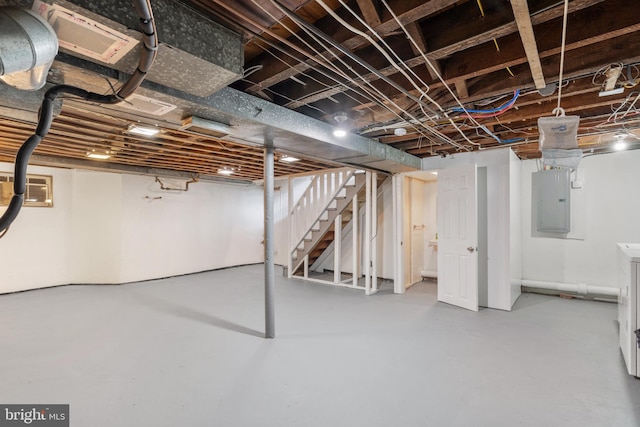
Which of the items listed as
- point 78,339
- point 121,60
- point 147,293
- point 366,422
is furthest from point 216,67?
point 147,293

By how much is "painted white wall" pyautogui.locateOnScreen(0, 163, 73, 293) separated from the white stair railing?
4.18 meters

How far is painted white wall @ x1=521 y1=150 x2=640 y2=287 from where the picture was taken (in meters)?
4.29

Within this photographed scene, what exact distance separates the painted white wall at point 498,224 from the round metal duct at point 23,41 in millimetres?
4607

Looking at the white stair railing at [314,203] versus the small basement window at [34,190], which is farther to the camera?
the white stair railing at [314,203]

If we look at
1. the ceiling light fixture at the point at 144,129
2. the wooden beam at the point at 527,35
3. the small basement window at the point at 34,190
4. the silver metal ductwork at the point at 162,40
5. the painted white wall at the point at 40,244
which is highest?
the wooden beam at the point at 527,35

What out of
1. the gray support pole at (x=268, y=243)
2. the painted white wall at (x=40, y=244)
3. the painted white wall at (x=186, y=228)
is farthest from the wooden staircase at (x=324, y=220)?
the painted white wall at (x=40, y=244)

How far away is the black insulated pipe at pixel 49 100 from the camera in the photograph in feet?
3.82

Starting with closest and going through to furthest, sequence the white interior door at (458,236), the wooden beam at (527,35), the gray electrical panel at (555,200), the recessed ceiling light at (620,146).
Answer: the wooden beam at (527,35) → the recessed ceiling light at (620,146) → the white interior door at (458,236) → the gray electrical panel at (555,200)

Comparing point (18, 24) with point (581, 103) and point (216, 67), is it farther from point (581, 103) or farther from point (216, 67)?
point (581, 103)

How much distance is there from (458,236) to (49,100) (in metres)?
4.39

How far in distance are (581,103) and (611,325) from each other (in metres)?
2.69

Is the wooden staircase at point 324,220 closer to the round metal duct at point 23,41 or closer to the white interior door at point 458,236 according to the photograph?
the white interior door at point 458,236

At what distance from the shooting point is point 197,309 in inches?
164

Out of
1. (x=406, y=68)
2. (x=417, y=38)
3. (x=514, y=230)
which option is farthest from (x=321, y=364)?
(x=514, y=230)
